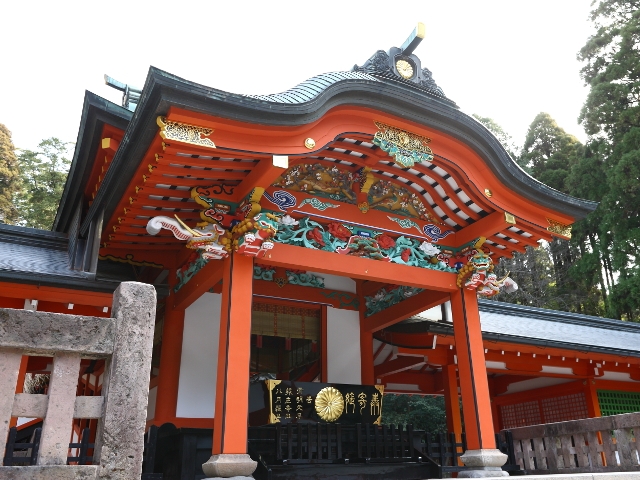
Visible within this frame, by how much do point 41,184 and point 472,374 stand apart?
2576cm

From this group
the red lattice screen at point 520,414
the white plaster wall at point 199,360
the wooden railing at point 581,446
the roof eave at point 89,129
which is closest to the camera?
the roof eave at point 89,129

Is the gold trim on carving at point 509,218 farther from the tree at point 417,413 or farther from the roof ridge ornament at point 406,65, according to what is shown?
the tree at point 417,413

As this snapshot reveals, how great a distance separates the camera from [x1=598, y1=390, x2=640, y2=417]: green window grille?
1127cm

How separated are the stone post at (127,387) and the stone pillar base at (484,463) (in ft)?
15.9

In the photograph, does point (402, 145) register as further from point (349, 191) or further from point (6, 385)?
point (6, 385)

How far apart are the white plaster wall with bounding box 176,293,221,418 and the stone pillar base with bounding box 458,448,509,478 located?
3348mm

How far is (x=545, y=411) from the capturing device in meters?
12.0

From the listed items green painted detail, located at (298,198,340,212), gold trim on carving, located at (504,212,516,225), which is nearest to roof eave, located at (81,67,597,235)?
gold trim on carving, located at (504,212,516,225)

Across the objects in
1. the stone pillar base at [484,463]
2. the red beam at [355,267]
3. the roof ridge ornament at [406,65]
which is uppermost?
the roof ridge ornament at [406,65]

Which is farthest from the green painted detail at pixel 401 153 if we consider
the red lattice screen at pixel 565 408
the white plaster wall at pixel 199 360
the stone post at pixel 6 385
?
the red lattice screen at pixel 565 408

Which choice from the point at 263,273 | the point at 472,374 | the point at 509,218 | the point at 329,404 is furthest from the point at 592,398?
the point at 263,273

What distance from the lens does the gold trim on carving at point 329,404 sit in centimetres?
658

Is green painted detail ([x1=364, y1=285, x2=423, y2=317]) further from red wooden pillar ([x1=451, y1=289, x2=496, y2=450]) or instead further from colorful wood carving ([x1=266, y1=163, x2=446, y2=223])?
colorful wood carving ([x1=266, y1=163, x2=446, y2=223])

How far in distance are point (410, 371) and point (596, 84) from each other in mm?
15712
